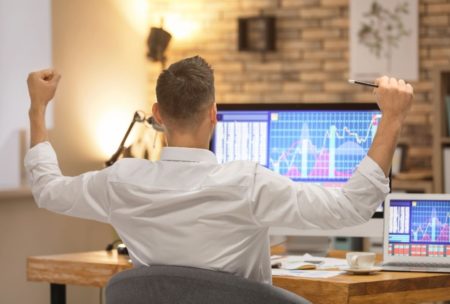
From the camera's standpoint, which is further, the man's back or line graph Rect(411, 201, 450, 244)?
line graph Rect(411, 201, 450, 244)

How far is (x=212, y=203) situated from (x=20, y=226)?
2.72 metres

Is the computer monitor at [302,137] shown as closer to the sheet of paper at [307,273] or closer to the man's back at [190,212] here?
the sheet of paper at [307,273]

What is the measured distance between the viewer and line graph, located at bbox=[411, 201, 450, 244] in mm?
2943

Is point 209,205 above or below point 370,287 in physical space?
above

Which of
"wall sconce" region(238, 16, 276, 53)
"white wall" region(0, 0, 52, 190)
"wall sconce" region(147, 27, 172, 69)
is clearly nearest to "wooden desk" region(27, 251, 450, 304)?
"white wall" region(0, 0, 52, 190)

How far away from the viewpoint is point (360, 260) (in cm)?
286

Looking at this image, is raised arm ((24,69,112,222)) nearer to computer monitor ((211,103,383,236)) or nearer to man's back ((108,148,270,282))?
man's back ((108,148,270,282))

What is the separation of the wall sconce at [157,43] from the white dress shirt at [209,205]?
3712 mm

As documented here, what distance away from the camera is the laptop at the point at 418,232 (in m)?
2.94

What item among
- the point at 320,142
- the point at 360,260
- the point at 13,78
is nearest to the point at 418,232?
the point at 360,260

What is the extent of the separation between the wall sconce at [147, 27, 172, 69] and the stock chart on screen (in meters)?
2.55

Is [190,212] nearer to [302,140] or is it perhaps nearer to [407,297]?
[407,297]

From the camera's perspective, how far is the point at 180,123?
2129mm

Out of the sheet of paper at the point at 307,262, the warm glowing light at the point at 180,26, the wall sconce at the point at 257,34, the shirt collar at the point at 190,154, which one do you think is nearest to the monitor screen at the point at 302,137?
the sheet of paper at the point at 307,262
